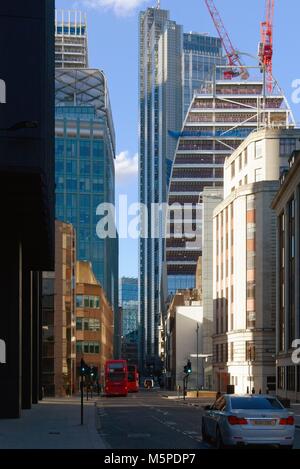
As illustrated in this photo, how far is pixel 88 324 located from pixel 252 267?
33.4m

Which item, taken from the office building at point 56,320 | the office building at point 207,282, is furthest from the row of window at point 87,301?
the office building at point 56,320

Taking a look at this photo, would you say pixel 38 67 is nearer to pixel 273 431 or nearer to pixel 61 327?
pixel 273 431

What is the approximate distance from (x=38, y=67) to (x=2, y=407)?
13.8 meters

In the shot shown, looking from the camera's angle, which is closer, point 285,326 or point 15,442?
point 15,442

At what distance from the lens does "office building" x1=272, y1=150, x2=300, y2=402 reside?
263 feet

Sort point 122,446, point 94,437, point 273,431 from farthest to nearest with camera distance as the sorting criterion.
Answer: point 94,437 → point 122,446 → point 273,431

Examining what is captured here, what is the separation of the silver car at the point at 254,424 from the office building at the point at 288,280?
53313 mm

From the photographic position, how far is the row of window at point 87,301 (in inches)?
5069

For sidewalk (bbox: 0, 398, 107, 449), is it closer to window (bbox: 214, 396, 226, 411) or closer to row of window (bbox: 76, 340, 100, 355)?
window (bbox: 214, 396, 226, 411)

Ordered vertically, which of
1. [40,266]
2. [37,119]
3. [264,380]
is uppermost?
[37,119]

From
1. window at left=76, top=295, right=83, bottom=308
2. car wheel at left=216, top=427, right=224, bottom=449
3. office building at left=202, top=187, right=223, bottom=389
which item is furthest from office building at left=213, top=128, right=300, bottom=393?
car wheel at left=216, top=427, right=224, bottom=449

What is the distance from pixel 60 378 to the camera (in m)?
91.2

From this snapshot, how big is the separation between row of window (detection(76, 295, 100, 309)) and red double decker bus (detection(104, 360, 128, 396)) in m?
35.8
